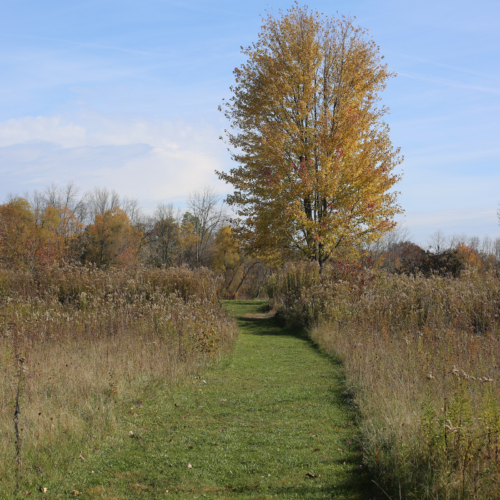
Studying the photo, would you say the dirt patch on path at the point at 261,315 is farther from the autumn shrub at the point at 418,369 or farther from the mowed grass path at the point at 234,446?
the mowed grass path at the point at 234,446

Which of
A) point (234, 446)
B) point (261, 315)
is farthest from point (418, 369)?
point (261, 315)

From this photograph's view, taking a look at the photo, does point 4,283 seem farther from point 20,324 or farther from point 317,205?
point 317,205

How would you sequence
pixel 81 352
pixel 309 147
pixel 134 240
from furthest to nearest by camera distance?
pixel 134 240
pixel 309 147
pixel 81 352

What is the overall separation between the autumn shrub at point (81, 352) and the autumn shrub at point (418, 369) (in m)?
3.03

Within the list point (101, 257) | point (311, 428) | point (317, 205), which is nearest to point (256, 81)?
point (317, 205)

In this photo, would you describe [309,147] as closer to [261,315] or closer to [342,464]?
[261,315]

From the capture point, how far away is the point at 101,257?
4297 centimetres

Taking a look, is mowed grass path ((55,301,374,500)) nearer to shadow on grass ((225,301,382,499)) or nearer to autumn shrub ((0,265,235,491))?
shadow on grass ((225,301,382,499))

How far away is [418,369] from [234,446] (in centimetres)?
321

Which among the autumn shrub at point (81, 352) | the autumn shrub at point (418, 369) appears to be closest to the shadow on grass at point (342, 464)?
the autumn shrub at point (418, 369)

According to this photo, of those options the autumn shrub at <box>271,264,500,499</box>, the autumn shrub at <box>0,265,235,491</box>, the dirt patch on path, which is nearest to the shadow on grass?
the autumn shrub at <box>271,264,500,499</box>

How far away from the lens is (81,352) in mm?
8242

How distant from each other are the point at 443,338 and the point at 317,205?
33.0 ft

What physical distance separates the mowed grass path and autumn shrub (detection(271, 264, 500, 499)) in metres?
0.37
